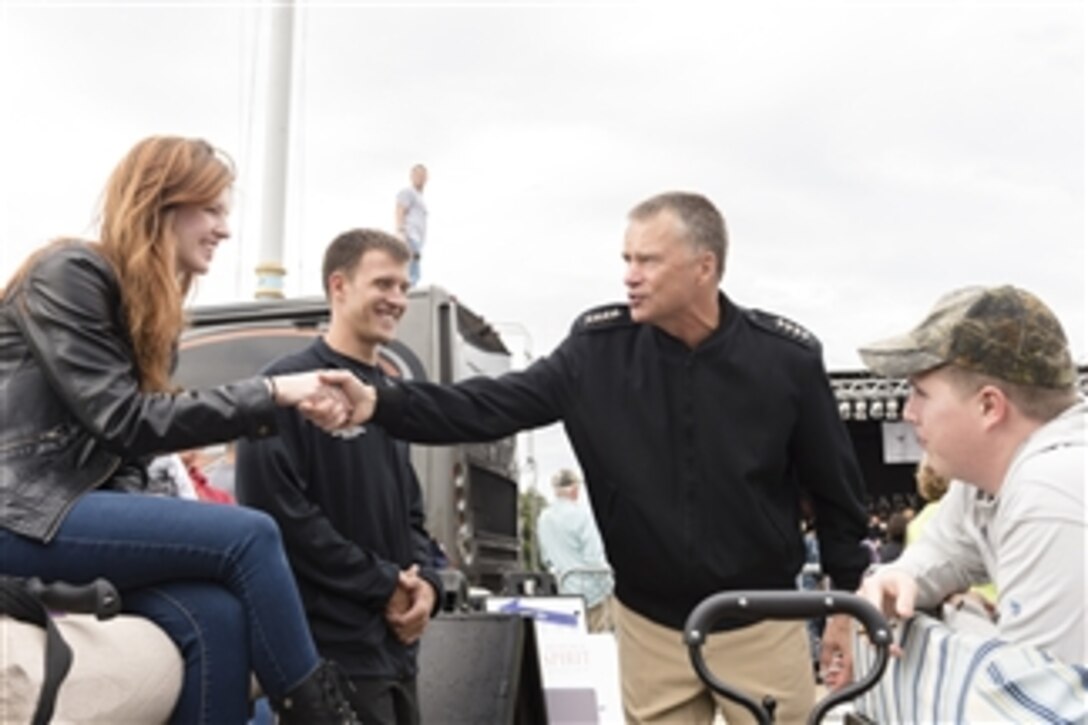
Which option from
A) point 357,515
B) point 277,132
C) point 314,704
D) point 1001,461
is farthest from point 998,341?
point 277,132

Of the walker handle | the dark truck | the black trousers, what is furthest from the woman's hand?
the dark truck

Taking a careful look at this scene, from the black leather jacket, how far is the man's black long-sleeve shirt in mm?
801

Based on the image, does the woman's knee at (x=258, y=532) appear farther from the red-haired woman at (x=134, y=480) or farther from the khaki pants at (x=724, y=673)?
the khaki pants at (x=724, y=673)

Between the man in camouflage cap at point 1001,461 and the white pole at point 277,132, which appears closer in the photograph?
the man in camouflage cap at point 1001,461

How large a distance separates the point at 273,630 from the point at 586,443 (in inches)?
49.9

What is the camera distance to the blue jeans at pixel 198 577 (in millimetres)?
2367

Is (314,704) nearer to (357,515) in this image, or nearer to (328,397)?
(328,397)

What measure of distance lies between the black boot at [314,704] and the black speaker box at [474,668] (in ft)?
4.37

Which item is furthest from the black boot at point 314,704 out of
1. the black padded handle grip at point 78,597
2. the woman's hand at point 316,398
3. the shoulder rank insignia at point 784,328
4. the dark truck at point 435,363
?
the dark truck at point 435,363

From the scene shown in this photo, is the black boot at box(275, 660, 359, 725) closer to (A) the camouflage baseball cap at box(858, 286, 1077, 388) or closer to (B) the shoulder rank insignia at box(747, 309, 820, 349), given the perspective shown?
(A) the camouflage baseball cap at box(858, 286, 1077, 388)

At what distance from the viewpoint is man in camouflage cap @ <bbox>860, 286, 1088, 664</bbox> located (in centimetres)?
179

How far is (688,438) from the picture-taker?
3.42 metres

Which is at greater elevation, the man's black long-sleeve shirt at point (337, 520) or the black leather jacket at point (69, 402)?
the black leather jacket at point (69, 402)

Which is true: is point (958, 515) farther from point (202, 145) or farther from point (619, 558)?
point (202, 145)
